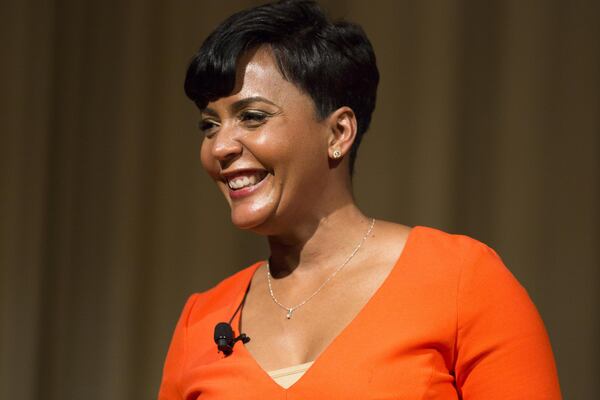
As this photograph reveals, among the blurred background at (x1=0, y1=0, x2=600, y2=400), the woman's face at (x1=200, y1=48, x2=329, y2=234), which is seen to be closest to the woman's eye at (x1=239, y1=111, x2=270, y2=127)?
the woman's face at (x1=200, y1=48, x2=329, y2=234)

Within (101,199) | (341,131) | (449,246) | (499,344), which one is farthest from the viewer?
(101,199)

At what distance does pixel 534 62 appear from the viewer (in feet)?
8.16

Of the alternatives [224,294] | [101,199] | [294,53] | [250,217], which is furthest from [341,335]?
[101,199]

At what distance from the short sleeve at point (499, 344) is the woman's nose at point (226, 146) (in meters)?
0.44

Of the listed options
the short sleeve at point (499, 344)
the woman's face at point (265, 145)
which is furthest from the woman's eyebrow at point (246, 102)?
the short sleeve at point (499, 344)

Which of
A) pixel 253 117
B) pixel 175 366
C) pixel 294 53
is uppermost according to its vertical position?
pixel 294 53

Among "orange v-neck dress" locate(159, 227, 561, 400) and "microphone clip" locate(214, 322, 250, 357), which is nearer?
"orange v-neck dress" locate(159, 227, 561, 400)

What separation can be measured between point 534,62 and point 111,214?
4.45 feet

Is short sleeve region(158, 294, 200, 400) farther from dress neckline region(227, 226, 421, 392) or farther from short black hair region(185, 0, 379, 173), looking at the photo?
short black hair region(185, 0, 379, 173)

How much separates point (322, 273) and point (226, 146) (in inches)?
11.4

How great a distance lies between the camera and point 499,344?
4.99ft

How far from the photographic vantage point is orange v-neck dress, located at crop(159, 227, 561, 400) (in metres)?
1.52

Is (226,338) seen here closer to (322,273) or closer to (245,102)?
(322,273)

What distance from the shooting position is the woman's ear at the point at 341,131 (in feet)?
5.71
